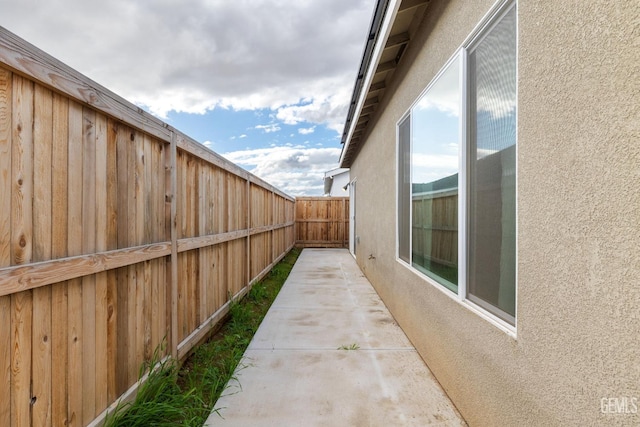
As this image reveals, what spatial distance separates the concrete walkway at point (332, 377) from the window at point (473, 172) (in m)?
0.84

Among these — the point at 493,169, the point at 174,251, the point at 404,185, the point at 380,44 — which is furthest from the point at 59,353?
the point at 380,44

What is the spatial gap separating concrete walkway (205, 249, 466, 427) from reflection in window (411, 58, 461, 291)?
0.85m

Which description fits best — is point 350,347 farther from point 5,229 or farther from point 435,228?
point 5,229

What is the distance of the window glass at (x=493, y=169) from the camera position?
1.60 meters

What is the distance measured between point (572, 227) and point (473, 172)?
37.1 inches

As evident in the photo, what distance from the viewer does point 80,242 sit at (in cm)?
160

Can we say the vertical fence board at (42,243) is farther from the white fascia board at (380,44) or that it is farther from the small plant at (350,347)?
the white fascia board at (380,44)

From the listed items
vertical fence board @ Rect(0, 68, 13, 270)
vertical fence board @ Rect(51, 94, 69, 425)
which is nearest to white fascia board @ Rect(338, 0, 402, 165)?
vertical fence board @ Rect(51, 94, 69, 425)

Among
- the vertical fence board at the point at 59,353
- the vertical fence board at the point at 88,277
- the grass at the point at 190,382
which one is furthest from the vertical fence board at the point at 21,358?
the grass at the point at 190,382

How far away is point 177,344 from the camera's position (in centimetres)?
262

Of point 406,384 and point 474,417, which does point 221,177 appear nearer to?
point 406,384

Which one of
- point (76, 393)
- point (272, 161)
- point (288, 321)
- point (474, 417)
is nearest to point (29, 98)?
point (76, 393)

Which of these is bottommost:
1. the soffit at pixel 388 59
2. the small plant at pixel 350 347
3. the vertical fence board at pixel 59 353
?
the small plant at pixel 350 347

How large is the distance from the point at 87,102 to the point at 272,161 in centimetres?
2841
